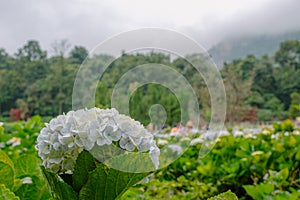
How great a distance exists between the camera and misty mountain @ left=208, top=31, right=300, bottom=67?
17.2 meters

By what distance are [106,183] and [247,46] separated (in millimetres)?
24771

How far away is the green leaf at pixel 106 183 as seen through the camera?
50 centimetres

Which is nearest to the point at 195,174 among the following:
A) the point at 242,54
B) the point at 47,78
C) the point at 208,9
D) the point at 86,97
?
the point at 86,97

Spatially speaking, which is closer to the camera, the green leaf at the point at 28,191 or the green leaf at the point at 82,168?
the green leaf at the point at 82,168

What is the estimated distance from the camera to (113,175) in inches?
19.9

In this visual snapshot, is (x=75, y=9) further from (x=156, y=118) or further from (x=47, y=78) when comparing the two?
(x=156, y=118)

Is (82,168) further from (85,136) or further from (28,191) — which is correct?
(28,191)

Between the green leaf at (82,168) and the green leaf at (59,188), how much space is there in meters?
0.01

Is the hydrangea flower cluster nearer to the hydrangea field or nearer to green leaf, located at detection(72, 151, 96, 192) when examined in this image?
green leaf, located at detection(72, 151, 96, 192)

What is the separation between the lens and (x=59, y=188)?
0.51 metres

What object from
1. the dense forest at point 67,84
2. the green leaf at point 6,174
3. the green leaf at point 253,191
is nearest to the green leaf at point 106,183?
the green leaf at point 6,174

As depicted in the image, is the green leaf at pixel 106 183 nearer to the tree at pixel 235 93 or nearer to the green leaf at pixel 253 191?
the green leaf at pixel 253 191

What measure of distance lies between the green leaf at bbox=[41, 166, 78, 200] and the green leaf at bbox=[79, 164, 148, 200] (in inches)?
0.5

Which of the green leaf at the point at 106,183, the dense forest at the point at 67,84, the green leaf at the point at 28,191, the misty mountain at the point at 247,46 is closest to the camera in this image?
the green leaf at the point at 106,183
